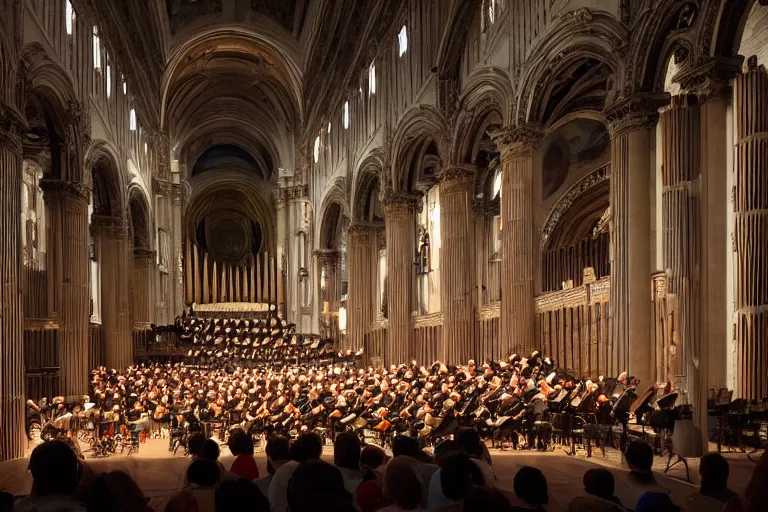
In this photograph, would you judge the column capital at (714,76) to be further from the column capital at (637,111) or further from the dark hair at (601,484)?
the dark hair at (601,484)

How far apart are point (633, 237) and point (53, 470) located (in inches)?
544

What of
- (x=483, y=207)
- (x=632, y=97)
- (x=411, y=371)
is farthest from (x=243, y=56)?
(x=632, y=97)

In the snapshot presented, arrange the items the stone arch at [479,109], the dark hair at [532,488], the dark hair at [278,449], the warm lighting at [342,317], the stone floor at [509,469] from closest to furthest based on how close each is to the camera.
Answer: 1. the dark hair at [532,488]
2. the dark hair at [278,449]
3. the stone floor at [509,469]
4. the stone arch at [479,109]
5. the warm lighting at [342,317]

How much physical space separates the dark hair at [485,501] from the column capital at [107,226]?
30785 millimetres

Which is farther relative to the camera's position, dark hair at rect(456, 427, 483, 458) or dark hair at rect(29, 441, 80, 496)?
dark hair at rect(456, 427, 483, 458)

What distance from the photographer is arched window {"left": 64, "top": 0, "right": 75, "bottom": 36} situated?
24703mm

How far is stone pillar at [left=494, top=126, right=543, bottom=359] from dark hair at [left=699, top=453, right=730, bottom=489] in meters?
16.5

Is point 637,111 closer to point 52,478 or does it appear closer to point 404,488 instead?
point 404,488

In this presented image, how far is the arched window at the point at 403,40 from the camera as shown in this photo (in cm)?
2979

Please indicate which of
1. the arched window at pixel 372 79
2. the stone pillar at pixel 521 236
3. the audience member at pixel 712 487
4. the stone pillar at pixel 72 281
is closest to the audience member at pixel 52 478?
the audience member at pixel 712 487

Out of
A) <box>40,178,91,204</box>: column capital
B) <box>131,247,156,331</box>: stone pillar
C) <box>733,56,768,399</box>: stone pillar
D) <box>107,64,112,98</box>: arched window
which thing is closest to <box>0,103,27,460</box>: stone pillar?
<box>40,178,91,204</box>: column capital

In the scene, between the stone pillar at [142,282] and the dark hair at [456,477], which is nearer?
the dark hair at [456,477]

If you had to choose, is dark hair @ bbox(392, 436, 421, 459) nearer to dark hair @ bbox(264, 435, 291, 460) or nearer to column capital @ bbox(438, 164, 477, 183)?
dark hair @ bbox(264, 435, 291, 460)

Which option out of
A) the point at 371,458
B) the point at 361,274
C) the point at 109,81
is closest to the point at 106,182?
the point at 109,81
